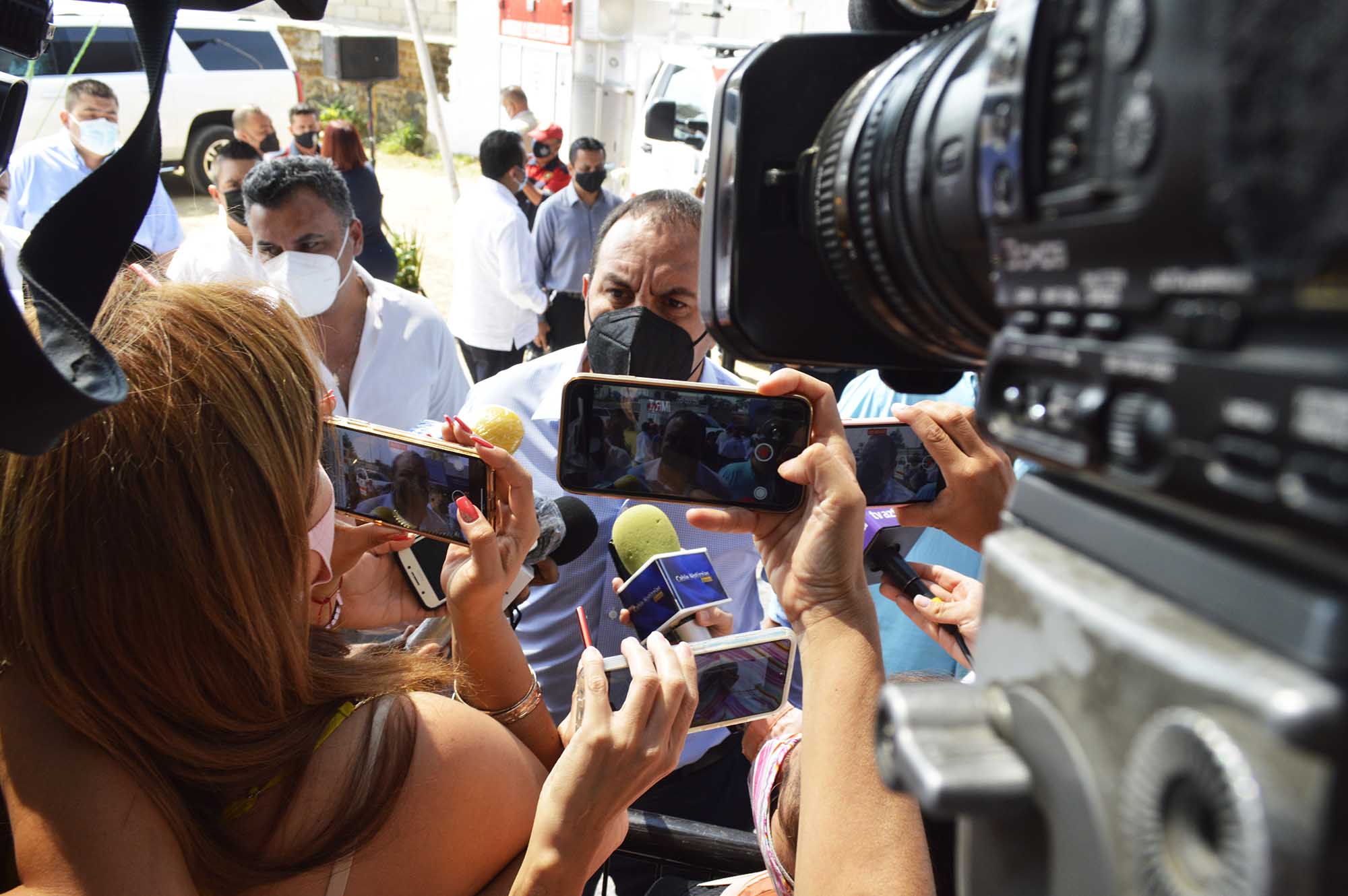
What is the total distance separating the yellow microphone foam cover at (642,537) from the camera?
5.47ft

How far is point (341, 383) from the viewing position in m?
2.87

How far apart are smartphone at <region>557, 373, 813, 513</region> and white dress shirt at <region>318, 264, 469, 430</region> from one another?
5.13ft

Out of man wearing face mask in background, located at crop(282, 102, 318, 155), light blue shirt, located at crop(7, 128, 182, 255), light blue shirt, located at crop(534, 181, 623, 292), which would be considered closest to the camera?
light blue shirt, located at crop(7, 128, 182, 255)

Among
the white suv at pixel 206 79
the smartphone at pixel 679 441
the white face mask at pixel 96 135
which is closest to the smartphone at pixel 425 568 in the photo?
the smartphone at pixel 679 441

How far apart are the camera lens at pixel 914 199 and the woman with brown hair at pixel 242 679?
0.59m

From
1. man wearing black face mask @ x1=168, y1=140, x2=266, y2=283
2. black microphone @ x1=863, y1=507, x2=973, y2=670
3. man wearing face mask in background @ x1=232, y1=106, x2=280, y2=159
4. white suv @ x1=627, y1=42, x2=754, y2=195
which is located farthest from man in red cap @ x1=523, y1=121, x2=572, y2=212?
black microphone @ x1=863, y1=507, x2=973, y2=670

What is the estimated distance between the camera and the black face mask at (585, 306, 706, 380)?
2.00m

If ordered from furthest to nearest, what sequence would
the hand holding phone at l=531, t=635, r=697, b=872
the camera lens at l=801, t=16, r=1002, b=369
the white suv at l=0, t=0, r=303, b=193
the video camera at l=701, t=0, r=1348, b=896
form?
1. the white suv at l=0, t=0, r=303, b=193
2. the hand holding phone at l=531, t=635, r=697, b=872
3. the camera lens at l=801, t=16, r=1002, b=369
4. the video camera at l=701, t=0, r=1348, b=896

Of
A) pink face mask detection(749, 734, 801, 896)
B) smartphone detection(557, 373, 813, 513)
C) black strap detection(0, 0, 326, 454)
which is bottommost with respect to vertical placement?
pink face mask detection(749, 734, 801, 896)

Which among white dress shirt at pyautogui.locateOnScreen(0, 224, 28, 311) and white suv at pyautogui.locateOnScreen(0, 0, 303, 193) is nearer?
white dress shirt at pyautogui.locateOnScreen(0, 224, 28, 311)

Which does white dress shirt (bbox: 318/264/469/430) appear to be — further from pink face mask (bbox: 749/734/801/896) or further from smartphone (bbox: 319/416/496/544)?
pink face mask (bbox: 749/734/801/896)

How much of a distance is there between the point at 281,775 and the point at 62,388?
567 mm

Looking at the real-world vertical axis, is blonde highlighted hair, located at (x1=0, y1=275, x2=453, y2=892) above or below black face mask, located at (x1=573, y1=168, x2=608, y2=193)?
below

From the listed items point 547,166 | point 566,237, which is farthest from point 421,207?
point 566,237
